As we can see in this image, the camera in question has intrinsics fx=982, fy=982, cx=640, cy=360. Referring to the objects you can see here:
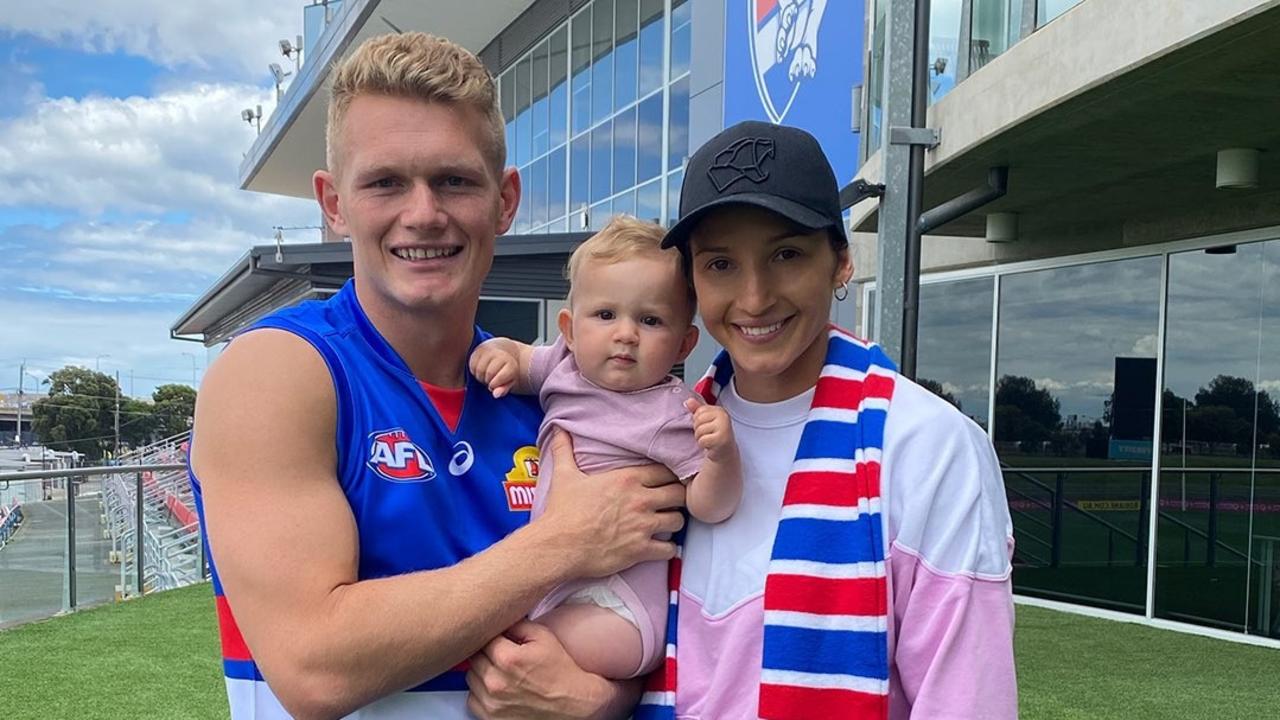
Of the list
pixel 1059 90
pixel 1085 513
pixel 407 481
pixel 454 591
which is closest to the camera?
pixel 454 591

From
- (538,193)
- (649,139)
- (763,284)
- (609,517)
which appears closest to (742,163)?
(763,284)

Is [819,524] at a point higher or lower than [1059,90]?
lower

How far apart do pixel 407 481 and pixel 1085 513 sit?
31.0 feet

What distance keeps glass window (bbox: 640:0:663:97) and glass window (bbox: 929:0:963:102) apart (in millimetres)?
9668

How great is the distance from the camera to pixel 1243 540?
8.24 meters

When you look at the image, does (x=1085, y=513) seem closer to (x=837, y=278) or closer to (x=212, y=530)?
(x=837, y=278)

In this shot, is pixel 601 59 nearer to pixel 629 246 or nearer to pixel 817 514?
pixel 629 246

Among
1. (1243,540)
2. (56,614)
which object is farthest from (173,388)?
(1243,540)

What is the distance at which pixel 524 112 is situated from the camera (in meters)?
23.5

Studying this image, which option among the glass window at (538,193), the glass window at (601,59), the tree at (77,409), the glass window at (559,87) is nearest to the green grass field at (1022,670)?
the glass window at (601,59)

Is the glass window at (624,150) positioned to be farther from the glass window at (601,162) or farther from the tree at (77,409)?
the tree at (77,409)

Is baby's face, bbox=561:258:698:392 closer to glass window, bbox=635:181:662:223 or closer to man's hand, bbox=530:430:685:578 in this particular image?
man's hand, bbox=530:430:685:578

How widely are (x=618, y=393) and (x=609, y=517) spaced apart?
1.12ft

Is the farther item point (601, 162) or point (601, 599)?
point (601, 162)
